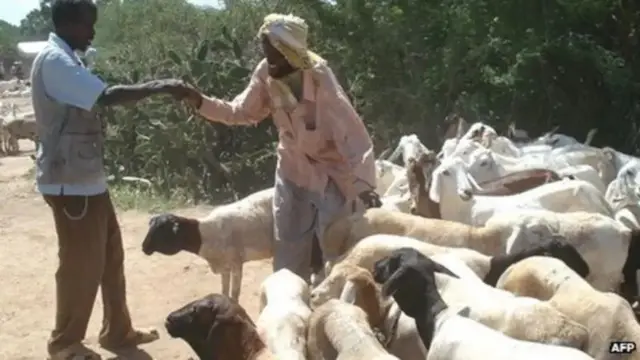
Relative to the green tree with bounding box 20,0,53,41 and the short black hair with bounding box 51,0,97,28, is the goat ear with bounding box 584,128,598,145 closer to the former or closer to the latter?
the short black hair with bounding box 51,0,97,28

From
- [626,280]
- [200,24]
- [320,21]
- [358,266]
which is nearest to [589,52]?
[320,21]

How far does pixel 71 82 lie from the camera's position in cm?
550

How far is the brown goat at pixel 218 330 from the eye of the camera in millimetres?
4637

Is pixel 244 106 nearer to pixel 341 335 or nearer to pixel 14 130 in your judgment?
pixel 341 335

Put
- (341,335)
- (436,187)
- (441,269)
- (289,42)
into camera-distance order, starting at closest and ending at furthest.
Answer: (341,335), (441,269), (289,42), (436,187)

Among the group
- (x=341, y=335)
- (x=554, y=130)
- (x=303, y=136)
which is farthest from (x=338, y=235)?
(x=554, y=130)

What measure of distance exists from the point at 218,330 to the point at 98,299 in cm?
345

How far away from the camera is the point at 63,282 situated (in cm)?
592

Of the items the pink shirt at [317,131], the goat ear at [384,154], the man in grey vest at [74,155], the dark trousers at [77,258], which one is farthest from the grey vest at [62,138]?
the goat ear at [384,154]

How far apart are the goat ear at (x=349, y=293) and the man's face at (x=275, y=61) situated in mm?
1493

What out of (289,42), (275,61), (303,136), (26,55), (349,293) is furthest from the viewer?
(26,55)

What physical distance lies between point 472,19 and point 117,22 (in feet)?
78.4

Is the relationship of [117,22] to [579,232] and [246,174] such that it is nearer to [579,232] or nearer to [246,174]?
[246,174]

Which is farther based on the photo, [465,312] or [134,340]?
[134,340]
